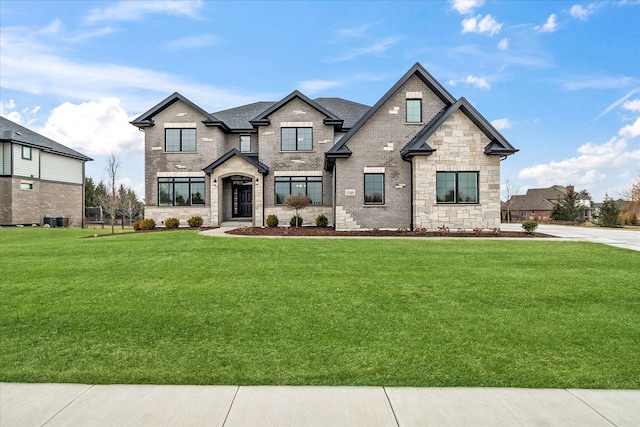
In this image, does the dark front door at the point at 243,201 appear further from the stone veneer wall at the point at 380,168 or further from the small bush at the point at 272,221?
the stone veneer wall at the point at 380,168

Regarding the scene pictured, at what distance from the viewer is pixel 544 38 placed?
1709 centimetres

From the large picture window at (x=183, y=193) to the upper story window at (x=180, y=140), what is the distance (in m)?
2.17

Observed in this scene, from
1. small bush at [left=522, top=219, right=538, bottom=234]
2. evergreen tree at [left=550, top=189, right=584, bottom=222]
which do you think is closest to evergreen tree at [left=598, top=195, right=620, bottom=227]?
evergreen tree at [left=550, top=189, right=584, bottom=222]

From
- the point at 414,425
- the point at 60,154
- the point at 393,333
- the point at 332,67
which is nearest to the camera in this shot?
the point at 414,425

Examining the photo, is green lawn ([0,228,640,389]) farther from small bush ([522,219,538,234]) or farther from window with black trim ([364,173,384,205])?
window with black trim ([364,173,384,205])

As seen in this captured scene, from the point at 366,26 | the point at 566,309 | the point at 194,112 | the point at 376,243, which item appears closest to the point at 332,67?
the point at 366,26

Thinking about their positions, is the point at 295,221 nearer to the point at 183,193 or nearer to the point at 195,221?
the point at 195,221

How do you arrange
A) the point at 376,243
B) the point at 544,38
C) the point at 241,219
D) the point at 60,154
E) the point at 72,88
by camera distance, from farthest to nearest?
the point at 60,154, the point at 241,219, the point at 72,88, the point at 544,38, the point at 376,243

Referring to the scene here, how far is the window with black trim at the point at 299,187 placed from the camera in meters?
24.1

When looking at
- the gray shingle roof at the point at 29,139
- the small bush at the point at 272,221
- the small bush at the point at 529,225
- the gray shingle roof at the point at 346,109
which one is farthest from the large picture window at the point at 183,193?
the small bush at the point at 529,225

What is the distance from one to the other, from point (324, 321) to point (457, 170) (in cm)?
1519

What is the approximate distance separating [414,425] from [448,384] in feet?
2.87

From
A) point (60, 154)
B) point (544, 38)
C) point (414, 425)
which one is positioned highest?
point (544, 38)

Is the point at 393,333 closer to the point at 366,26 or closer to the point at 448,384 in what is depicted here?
the point at 448,384
